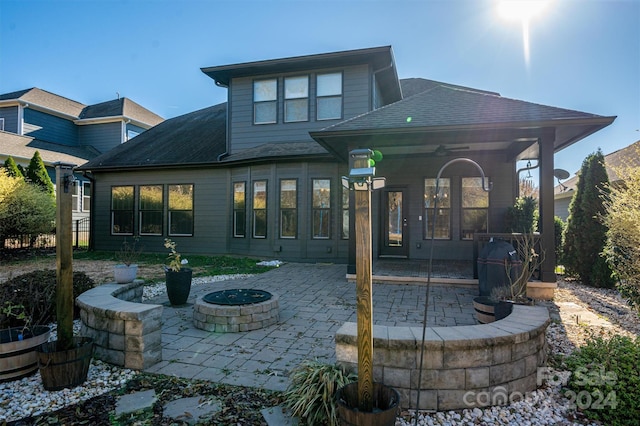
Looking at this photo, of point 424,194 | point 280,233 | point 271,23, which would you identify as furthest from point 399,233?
point 271,23

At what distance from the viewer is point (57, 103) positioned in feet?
61.4

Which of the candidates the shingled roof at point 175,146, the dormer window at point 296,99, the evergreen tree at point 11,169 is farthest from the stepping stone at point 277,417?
the evergreen tree at point 11,169

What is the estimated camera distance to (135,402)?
2.62 meters

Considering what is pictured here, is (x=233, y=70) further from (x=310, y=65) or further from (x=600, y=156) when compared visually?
(x=600, y=156)

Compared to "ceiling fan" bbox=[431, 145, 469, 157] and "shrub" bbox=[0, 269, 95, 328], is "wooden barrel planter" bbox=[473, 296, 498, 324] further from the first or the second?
"shrub" bbox=[0, 269, 95, 328]

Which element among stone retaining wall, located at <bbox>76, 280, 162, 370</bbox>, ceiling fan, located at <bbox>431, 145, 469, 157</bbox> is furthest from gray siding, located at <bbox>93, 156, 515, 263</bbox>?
stone retaining wall, located at <bbox>76, 280, 162, 370</bbox>

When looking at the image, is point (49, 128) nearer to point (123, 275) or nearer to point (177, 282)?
point (123, 275)

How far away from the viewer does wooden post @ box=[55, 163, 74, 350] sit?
289cm

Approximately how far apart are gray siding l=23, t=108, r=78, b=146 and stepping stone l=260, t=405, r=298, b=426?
21152mm

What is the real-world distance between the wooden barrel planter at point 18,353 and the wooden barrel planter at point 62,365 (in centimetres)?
21

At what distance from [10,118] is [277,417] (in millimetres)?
21802

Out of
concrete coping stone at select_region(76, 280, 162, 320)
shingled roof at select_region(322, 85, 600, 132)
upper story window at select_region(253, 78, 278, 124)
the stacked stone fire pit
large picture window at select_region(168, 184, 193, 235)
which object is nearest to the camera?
concrete coping stone at select_region(76, 280, 162, 320)

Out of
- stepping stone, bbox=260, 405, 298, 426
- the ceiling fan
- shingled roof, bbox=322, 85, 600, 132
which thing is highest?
shingled roof, bbox=322, 85, 600, 132

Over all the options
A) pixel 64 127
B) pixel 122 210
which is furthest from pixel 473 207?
pixel 64 127
